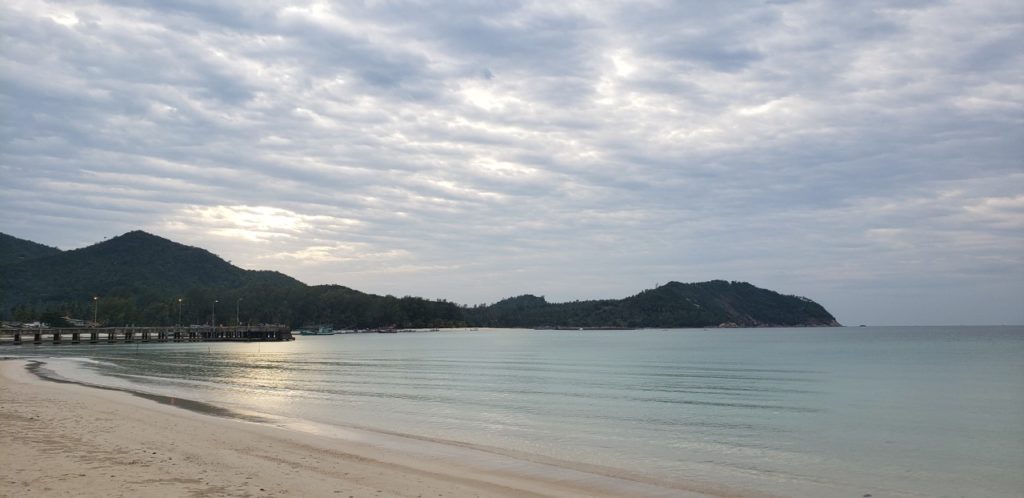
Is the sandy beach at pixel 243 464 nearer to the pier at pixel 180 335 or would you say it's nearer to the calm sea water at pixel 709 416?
the calm sea water at pixel 709 416

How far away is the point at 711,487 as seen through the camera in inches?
621

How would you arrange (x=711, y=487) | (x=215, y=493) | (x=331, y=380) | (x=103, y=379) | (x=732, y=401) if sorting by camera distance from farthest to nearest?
1. (x=331, y=380)
2. (x=103, y=379)
3. (x=732, y=401)
4. (x=711, y=487)
5. (x=215, y=493)

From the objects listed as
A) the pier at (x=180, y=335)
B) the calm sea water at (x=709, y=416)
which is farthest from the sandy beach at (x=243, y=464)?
the pier at (x=180, y=335)

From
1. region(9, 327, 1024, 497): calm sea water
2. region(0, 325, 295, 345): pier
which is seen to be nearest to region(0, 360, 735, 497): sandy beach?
region(9, 327, 1024, 497): calm sea water

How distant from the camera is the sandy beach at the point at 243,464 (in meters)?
12.5

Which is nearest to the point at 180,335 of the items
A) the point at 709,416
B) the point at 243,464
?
the point at 709,416

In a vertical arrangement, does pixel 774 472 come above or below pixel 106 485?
below

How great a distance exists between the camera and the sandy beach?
491 inches

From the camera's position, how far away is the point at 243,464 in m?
15.1

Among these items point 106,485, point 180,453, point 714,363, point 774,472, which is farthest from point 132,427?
point 714,363

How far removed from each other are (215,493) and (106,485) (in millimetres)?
1981

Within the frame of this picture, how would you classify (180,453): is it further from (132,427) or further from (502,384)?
(502,384)

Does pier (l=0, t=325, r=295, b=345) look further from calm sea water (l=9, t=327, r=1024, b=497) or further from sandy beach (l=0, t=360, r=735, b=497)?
sandy beach (l=0, t=360, r=735, b=497)

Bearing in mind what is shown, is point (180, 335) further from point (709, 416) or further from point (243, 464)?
point (243, 464)
